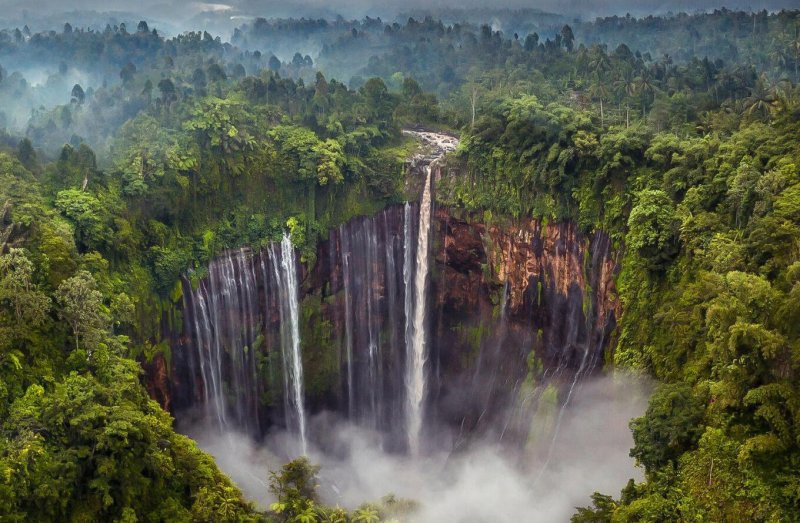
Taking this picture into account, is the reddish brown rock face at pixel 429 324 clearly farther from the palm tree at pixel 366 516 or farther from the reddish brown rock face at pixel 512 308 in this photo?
the palm tree at pixel 366 516

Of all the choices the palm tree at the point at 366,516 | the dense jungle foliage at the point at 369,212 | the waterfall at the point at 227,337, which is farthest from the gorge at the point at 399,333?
the palm tree at the point at 366,516

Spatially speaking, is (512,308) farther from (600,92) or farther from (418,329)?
(600,92)

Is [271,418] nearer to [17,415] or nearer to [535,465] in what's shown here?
[535,465]

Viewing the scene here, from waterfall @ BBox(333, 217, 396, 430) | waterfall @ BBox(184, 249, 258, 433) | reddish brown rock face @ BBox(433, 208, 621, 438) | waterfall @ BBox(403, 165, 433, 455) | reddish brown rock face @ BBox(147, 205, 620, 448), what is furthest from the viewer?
waterfall @ BBox(333, 217, 396, 430)

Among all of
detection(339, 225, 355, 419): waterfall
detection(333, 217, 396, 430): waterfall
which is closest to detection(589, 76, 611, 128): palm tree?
detection(333, 217, 396, 430): waterfall

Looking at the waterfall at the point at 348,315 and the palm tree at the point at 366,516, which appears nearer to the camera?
the palm tree at the point at 366,516

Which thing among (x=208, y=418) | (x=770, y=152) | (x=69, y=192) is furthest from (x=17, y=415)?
(x=770, y=152)

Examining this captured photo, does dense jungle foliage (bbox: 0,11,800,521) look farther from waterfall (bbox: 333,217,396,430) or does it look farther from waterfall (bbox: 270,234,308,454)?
waterfall (bbox: 333,217,396,430)
